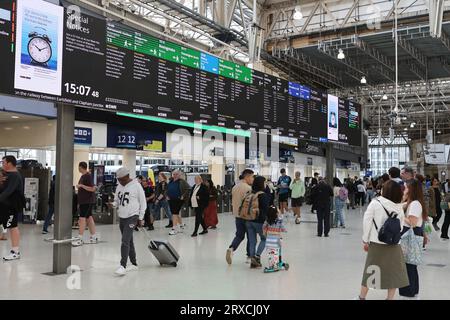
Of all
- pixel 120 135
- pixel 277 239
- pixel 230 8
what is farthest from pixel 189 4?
pixel 277 239

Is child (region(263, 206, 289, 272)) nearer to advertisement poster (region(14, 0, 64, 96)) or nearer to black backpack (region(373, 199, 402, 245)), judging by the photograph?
black backpack (region(373, 199, 402, 245))

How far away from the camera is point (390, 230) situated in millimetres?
4379

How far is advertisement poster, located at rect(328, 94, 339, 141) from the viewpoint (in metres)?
11.6

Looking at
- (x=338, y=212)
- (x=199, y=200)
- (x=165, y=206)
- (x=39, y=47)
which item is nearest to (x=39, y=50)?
(x=39, y=47)

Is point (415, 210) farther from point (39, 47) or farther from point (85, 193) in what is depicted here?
point (85, 193)

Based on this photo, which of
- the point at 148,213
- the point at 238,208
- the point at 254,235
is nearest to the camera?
the point at 254,235

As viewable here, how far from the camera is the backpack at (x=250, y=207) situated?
6746mm

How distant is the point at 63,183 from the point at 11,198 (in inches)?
54.6

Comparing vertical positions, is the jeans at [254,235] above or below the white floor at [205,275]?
above

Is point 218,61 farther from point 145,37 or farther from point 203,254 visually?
point 203,254

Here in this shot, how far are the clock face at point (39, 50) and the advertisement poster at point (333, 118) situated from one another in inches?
295

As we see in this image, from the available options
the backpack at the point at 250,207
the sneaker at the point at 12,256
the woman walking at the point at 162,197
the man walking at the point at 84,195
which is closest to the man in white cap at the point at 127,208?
the backpack at the point at 250,207

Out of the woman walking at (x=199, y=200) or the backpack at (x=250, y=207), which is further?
the woman walking at (x=199, y=200)

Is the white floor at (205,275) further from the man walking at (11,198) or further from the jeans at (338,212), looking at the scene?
the jeans at (338,212)
